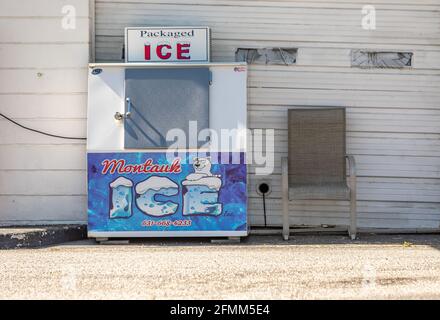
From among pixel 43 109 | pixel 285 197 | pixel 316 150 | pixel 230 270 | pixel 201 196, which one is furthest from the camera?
pixel 43 109

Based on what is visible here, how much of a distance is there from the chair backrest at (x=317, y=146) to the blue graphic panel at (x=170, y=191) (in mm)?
662

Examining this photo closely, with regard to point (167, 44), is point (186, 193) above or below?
below

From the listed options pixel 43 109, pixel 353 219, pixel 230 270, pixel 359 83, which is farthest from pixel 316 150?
pixel 43 109

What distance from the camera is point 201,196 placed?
23.2 feet

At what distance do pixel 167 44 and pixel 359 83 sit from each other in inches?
77.3

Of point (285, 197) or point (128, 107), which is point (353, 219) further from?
point (128, 107)

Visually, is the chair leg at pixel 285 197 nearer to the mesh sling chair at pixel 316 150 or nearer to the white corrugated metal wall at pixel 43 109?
the mesh sling chair at pixel 316 150

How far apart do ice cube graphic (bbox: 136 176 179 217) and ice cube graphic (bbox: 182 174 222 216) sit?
0.32 ft

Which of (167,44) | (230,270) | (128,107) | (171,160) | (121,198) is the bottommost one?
(230,270)

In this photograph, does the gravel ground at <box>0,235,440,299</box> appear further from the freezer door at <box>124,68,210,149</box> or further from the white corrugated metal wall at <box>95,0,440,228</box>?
the freezer door at <box>124,68,210,149</box>

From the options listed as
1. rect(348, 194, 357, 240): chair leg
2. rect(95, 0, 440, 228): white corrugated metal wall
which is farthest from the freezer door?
rect(348, 194, 357, 240): chair leg

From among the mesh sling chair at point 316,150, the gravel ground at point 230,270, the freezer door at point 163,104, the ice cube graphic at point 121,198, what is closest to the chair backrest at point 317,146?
the mesh sling chair at point 316,150

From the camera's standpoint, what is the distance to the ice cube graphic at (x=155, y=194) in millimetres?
7086
